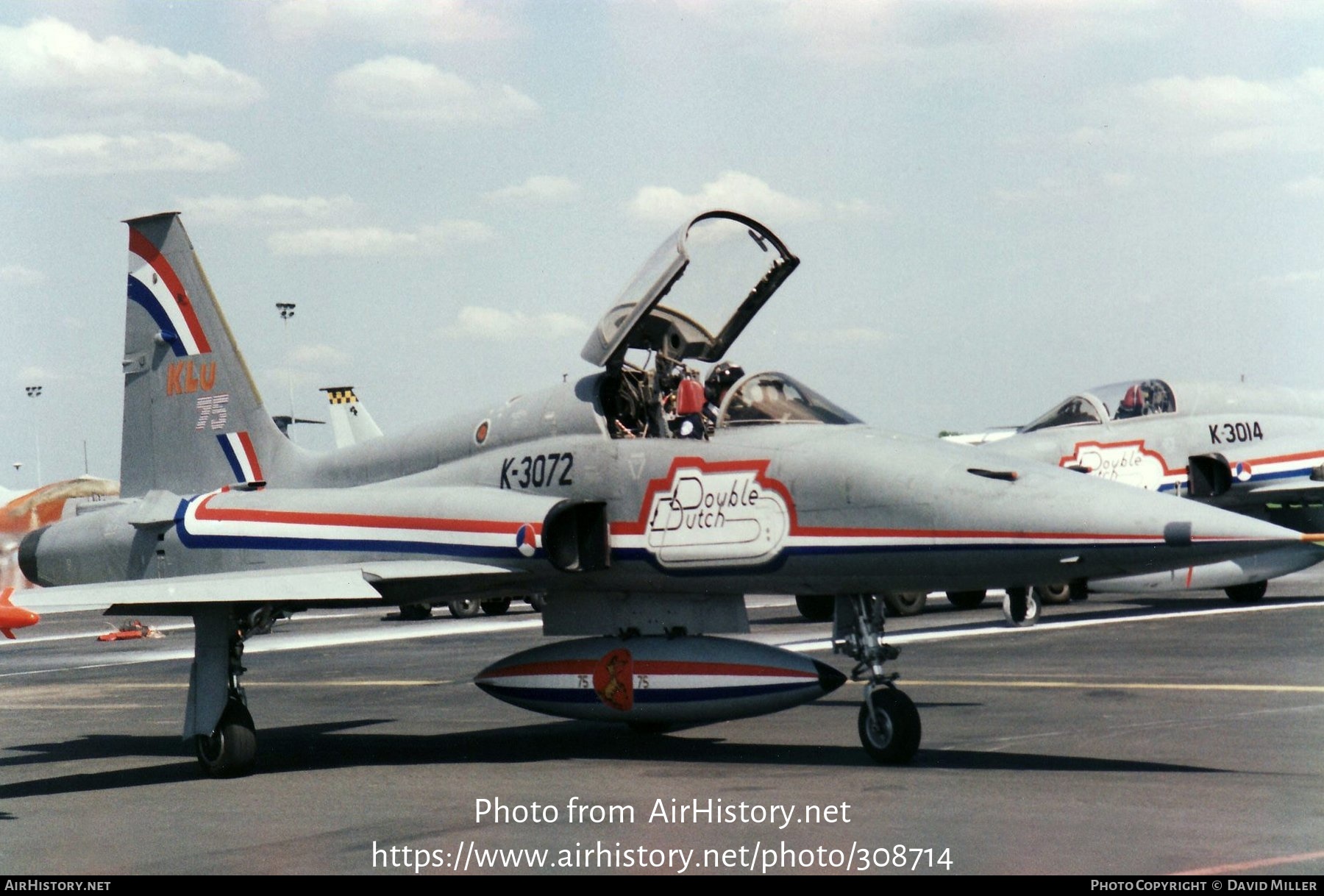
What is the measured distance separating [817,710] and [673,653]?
10.6 feet

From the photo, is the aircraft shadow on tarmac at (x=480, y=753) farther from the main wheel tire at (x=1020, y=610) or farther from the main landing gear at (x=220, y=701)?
the main wheel tire at (x=1020, y=610)

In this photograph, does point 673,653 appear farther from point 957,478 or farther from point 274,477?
point 274,477

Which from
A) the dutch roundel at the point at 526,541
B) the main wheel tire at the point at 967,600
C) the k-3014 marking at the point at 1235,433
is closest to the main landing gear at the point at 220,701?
the dutch roundel at the point at 526,541

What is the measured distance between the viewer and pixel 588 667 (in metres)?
12.0

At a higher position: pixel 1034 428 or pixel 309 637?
pixel 1034 428

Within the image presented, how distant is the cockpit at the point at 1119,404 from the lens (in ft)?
78.2

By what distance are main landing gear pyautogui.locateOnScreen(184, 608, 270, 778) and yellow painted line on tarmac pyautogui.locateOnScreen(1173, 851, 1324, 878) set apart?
741cm

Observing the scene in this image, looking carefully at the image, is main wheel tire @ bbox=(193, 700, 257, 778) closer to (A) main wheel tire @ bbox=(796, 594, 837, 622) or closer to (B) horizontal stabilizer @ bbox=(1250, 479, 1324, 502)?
(A) main wheel tire @ bbox=(796, 594, 837, 622)

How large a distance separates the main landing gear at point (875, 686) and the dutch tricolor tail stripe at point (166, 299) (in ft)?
26.3

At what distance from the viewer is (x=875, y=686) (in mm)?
10609

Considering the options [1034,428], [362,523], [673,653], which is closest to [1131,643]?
[1034,428]

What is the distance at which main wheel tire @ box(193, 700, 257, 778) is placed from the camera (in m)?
11.7

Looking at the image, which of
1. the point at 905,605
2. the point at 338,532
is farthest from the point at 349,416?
the point at 338,532

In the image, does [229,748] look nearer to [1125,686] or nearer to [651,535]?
[651,535]
